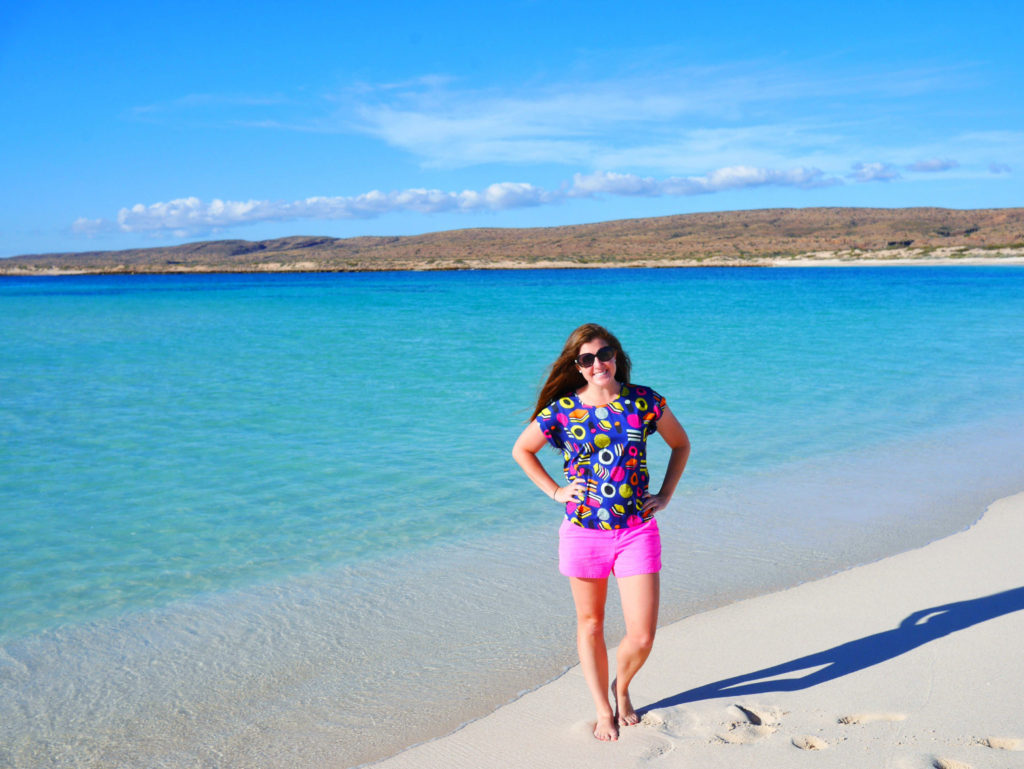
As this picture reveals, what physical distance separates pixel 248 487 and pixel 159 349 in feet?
47.7

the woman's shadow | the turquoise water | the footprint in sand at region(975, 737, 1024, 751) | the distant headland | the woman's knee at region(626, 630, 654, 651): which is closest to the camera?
the footprint in sand at region(975, 737, 1024, 751)

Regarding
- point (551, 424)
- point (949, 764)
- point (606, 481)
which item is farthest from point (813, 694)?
point (551, 424)

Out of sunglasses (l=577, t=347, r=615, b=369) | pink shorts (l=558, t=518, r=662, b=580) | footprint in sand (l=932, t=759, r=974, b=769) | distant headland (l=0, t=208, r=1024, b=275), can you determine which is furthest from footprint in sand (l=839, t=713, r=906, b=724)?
distant headland (l=0, t=208, r=1024, b=275)

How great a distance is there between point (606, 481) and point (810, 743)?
1144mm

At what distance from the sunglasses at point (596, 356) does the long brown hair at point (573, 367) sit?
3cm

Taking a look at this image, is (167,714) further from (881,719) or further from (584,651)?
(881,719)

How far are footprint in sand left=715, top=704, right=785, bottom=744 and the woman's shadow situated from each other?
0.55ft

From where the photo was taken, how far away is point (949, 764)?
268 centimetres

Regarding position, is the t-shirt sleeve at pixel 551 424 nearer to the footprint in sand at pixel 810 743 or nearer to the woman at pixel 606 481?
the woman at pixel 606 481

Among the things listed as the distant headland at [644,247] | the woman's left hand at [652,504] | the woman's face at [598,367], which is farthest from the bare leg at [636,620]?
the distant headland at [644,247]

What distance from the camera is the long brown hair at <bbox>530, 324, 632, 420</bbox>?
2.84 meters

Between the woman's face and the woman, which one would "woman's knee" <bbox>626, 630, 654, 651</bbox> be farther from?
the woman's face

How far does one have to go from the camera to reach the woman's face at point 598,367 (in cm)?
280

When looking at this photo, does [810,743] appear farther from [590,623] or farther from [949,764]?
[590,623]
